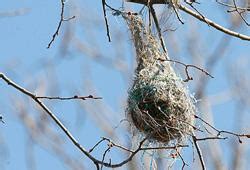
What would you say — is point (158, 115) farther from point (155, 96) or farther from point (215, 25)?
point (215, 25)

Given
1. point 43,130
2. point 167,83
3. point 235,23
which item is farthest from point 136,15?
point 235,23

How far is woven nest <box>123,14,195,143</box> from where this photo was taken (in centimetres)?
369

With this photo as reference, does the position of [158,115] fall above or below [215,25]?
below

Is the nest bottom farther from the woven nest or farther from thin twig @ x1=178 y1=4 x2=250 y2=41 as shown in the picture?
thin twig @ x1=178 y1=4 x2=250 y2=41

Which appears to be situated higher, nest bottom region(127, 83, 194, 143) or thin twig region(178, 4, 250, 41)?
thin twig region(178, 4, 250, 41)

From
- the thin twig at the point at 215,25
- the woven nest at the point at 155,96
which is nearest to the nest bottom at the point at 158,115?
the woven nest at the point at 155,96

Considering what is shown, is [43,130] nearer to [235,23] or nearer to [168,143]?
[235,23]

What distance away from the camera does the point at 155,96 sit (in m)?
3.76

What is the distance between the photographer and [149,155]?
148 inches

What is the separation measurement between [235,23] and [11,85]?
516 cm

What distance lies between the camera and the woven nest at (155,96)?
12.1 feet

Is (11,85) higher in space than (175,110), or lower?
lower

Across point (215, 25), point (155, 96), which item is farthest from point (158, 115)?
point (215, 25)

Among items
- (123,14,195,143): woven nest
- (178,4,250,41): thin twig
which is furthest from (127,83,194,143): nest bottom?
(178,4,250,41): thin twig
